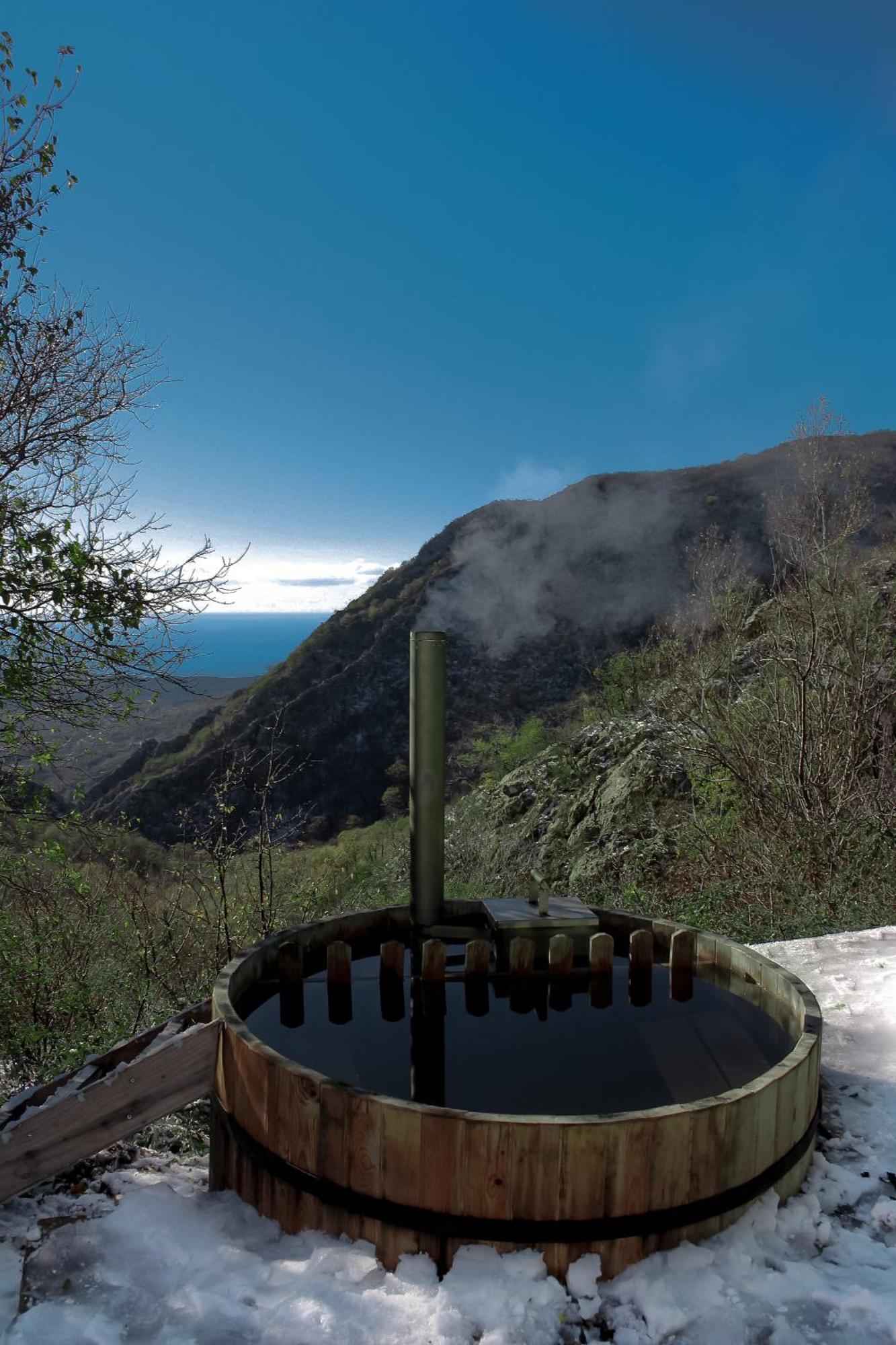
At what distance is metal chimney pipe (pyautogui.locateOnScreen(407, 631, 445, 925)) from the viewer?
11.4ft

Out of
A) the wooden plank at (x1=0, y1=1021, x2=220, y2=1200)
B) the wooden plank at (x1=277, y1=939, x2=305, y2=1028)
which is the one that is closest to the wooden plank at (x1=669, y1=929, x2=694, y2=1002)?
the wooden plank at (x1=277, y1=939, x2=305, y2=1028)

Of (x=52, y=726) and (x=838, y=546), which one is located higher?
(x=838, y=546)

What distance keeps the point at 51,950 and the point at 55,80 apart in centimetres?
575

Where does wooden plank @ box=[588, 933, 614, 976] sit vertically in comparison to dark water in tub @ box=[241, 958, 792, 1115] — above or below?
above

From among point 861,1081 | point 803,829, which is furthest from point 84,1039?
point 803,829

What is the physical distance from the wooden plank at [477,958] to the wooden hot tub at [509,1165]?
45.3 inches

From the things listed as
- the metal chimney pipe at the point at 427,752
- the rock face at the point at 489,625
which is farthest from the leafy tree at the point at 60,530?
the rock face at the point at 489,625

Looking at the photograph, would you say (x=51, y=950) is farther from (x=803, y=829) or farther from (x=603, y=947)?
(x=803, y=829)

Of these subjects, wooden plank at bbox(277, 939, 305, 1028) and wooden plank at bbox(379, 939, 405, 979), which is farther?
wooden plank at bbox(379, 939, 405, 979)

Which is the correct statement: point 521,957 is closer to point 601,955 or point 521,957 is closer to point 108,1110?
point 601,955

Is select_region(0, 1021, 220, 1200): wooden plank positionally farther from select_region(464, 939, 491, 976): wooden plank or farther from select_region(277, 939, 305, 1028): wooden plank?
select_region(464, 939, 491, 976): wooden plank

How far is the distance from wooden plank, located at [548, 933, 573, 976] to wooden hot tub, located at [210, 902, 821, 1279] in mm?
1085

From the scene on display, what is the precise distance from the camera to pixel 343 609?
35.2 m

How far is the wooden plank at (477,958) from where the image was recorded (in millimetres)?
3516
